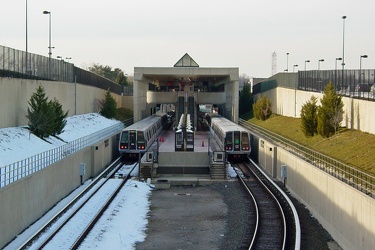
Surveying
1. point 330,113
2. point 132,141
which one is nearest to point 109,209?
point 132,141

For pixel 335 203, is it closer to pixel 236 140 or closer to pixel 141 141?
pixel 236 140

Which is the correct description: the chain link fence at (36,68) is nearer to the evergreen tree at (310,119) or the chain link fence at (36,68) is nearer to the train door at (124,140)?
the train door at (124,140)

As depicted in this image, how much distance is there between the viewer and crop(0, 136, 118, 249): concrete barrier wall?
65.3 feet

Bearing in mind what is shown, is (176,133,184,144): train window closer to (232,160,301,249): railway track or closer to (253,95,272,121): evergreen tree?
(232,160,301,249): railway track

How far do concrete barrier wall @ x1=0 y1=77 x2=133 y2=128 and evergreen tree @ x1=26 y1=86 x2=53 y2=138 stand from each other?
2.40ft

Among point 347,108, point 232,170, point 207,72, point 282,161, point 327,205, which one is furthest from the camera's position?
point 207,72

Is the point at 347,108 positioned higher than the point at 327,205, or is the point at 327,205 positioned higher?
the point at 347,108

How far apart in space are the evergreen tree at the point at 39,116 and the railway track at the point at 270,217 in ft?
41.5

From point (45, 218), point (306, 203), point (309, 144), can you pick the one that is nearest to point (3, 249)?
point (45, 218)

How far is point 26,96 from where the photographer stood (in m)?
41.3

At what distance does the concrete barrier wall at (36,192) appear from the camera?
783 inches

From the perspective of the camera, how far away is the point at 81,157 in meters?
34.1

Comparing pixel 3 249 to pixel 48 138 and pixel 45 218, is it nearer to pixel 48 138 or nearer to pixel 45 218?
pixel 45 218

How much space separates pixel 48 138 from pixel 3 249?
73.0 ft
